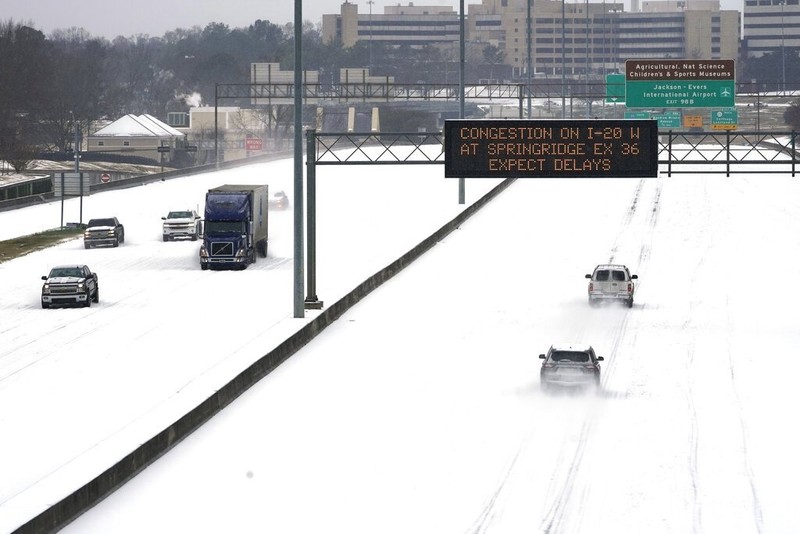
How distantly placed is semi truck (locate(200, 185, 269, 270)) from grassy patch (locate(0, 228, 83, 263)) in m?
9.96

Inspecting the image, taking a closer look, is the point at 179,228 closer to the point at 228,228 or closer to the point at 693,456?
the point at 228,228

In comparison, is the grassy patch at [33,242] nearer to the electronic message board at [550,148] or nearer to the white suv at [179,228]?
the white suv at [179,228]

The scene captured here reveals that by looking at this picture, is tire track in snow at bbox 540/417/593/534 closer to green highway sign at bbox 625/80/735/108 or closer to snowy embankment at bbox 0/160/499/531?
snowy embankment at bbox 0/160/499/531

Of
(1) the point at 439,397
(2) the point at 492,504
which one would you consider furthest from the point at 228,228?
(2) the point at 492,504

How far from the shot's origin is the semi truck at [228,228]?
52219mm

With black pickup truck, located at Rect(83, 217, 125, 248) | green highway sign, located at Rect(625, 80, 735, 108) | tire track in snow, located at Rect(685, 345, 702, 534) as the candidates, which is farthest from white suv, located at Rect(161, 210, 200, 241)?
tire track in snow, located at Rect(685, 345, 702, 534)

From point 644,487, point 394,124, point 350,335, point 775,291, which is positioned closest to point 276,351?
point 350,335

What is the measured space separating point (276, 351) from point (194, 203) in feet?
173

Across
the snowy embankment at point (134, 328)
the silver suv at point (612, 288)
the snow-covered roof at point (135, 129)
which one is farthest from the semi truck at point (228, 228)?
the snow-covered roof at point (135, 129)

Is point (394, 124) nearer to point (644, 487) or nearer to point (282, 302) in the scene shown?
point (282, 302)

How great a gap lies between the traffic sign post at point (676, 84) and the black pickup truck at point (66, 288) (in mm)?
38204

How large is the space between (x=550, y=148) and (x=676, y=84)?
40.2m

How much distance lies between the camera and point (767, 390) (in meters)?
29.8

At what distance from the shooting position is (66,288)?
42938 mm
